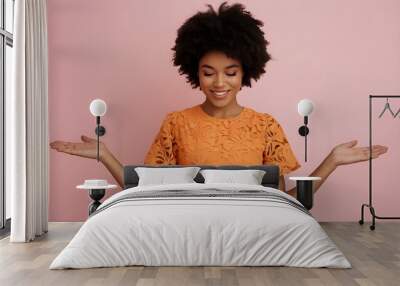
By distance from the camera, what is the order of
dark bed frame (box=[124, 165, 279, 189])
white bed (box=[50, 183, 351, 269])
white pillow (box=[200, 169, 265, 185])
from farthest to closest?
dark bed frame (box=[124, 165, 279, 189])
white pillow (box=[200, 169, 265, 185])
white bed (box=[50, 183, 351, 269])

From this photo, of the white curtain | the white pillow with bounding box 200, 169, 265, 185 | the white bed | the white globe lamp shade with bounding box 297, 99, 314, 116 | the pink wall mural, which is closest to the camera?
the white bed

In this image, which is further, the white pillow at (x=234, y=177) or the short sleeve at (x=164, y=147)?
the short sleeve at (x=164, y=147)

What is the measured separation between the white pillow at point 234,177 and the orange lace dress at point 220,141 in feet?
1.57

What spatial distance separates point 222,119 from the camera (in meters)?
6.75

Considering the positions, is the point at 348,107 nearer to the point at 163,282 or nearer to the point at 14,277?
the point at 163,282

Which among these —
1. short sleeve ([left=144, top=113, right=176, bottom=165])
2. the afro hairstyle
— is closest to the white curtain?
short sleeve ([left=144, top=113, right=176, bottom=165])

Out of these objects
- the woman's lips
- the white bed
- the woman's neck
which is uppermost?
the woman's lips

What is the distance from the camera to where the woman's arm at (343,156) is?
6.88 metres

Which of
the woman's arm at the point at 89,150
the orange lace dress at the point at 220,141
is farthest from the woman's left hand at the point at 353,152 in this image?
the woman's arm at the point at 89,150

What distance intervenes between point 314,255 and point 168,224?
1060 mm

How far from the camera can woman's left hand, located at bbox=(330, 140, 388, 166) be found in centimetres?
689

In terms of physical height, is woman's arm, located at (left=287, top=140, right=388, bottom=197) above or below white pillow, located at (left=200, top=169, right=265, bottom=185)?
above

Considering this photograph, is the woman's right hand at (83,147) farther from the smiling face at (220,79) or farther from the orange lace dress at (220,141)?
the smiling face at (220,79)

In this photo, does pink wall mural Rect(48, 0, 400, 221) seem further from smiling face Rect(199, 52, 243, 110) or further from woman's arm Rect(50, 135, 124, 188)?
smiling face Rect(199, 52, 243, 110)
